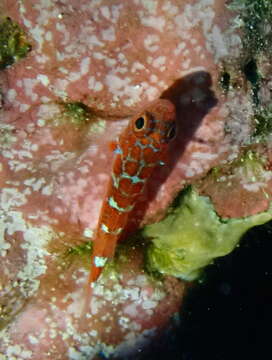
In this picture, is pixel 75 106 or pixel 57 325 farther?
pixel 57 325

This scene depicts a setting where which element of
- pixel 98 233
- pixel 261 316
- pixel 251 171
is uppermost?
pixel 251 171

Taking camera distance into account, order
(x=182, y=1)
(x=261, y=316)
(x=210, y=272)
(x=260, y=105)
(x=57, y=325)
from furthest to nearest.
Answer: (x=261, y=316)
(x=210, y=272)
(x=57, y=325)
(x=260, y=105)
(x=182, y=1)

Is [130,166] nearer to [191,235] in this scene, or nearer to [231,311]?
[191,235]

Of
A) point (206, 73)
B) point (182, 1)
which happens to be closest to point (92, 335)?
point (206, 73)

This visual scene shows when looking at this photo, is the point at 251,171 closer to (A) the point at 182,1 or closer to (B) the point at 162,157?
(B) the point at 162,157

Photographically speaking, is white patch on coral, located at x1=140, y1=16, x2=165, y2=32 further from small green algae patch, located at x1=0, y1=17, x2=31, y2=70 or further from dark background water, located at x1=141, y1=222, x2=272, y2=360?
dark background water, located at x1=141, y1=222, x2=272, y2=360

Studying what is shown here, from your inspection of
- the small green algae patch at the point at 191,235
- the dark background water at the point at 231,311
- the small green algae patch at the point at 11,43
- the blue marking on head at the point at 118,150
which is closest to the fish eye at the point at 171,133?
the blue marking on head at the point at 118,150

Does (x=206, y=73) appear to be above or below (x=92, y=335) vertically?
above

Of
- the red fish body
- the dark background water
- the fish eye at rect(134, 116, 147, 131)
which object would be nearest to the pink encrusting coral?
the red fish body
